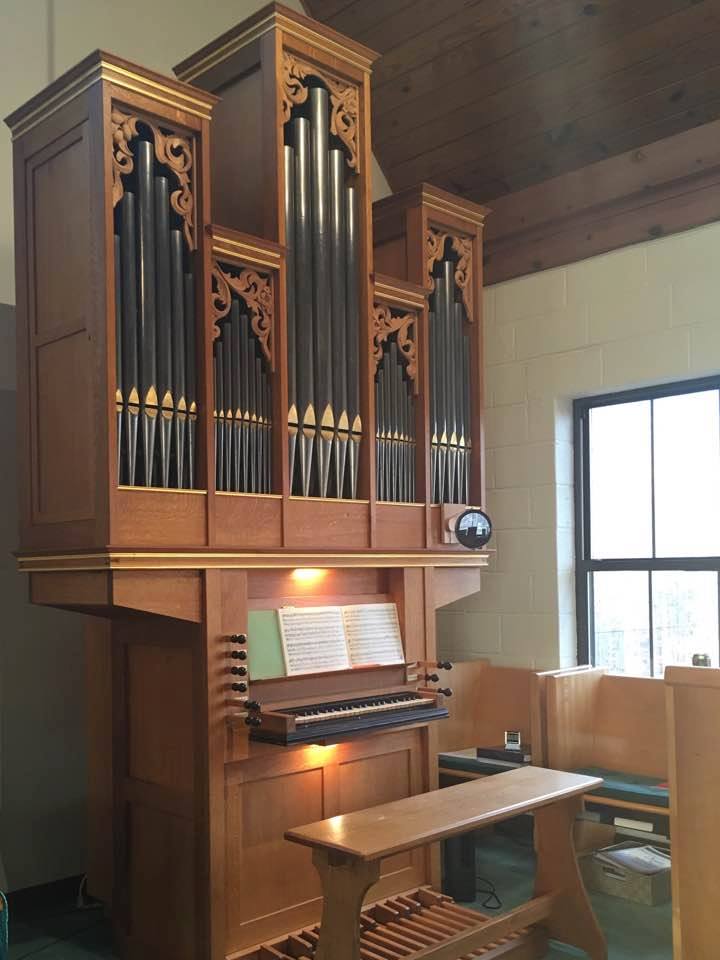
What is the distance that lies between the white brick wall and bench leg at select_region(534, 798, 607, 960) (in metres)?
1.41

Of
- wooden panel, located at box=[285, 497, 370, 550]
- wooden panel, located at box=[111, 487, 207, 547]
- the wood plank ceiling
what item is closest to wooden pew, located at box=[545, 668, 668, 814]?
wooden panel, located at box=[285, 497, 370, 550]

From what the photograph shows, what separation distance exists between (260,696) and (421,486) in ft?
4.23

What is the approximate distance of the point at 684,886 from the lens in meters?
2.38

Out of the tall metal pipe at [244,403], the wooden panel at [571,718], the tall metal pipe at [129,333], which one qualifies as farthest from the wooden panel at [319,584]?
the wooden panel at [571,718]

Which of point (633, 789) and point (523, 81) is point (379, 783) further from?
point (523, 81)

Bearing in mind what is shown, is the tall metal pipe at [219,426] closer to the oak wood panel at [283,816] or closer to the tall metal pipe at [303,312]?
the tall metal pipe at [303,312]

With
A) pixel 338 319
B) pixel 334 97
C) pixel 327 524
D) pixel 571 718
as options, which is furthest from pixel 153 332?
pixel 571 718

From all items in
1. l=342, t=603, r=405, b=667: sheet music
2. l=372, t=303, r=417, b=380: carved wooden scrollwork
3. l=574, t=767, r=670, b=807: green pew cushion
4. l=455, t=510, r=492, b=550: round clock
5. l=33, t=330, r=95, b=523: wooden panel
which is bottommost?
l=574, t=767, r=670, b=807: green pew cushion

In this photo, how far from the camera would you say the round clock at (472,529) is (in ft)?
15.2

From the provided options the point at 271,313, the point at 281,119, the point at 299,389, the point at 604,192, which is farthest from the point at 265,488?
the point at 604,192

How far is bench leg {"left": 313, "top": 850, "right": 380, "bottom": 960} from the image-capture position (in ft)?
10.2

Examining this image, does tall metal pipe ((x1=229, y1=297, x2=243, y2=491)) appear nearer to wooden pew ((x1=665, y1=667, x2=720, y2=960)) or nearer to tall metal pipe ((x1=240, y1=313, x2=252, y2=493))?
tall metal pipe ((x1=240, y1=313, x2=252, y2=493))

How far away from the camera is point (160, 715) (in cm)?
385

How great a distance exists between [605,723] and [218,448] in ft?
8.33
